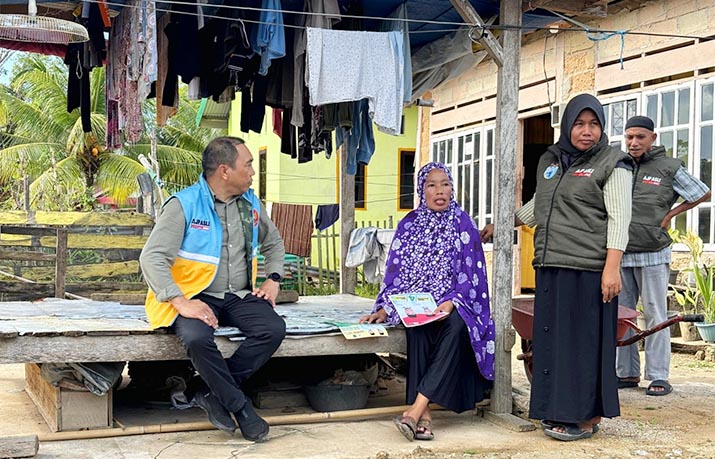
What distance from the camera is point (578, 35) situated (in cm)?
1132

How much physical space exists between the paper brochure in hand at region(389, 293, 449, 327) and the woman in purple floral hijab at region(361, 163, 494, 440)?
0.20ft

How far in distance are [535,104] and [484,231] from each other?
6673 millimetres

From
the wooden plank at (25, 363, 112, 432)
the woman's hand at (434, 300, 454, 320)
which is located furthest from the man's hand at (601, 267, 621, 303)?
the wooden plank at (25, 363, 112, 432)

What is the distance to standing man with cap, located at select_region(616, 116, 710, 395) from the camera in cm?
646

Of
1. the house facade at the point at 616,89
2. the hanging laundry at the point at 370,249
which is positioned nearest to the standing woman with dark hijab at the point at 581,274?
the house facade at the point at 616,89

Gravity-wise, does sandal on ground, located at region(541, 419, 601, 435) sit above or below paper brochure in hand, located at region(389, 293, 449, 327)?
below

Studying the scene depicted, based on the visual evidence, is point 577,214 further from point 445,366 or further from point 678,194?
point 678,194

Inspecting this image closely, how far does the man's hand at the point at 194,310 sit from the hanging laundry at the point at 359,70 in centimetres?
164

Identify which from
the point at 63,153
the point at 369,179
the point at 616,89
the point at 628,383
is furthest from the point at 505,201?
the point at 63,153

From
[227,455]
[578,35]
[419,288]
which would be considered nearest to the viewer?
[227,455]

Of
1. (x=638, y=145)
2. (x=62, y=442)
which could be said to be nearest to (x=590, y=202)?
(x=638, y=145)

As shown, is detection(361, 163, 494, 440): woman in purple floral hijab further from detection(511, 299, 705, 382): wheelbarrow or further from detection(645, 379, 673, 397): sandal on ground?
detection(645, 379, 673, 397): sandal on ground

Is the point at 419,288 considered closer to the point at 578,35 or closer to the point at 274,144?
the point at 578,35

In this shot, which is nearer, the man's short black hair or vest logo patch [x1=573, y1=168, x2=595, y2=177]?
vest logo patch [x1=573, y1=168, x2=595, y2=177]
